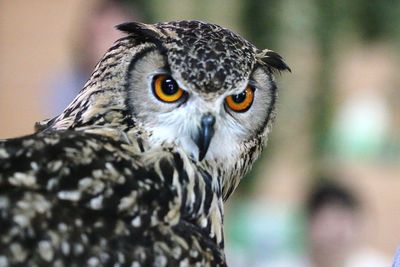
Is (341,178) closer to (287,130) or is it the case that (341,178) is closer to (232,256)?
(232,256)

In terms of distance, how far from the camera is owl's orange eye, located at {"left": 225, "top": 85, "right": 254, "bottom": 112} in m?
3.16

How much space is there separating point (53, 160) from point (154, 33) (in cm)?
54

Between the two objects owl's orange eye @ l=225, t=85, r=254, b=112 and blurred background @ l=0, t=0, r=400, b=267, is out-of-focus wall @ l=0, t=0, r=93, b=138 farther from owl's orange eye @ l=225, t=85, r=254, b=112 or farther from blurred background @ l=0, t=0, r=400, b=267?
owl's orange eye @ l=225, t=85, r=254, b=112

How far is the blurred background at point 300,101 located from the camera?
4441mm

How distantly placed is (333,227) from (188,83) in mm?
3471

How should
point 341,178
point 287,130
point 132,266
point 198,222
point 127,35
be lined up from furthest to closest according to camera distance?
point 341,178 → point 287,130 → point 127,35 → point 198,222 → point 132,266

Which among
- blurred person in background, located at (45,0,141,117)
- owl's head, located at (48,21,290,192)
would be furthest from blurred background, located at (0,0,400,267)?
owl's head, located at (48,21,290,192)

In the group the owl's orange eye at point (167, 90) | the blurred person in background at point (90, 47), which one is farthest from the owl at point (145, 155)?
the blurred person in background at point (90, 47)

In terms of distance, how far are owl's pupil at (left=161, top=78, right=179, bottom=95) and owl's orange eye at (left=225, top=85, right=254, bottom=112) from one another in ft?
0.55

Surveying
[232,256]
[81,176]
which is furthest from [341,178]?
[81,176]

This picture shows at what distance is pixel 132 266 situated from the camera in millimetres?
2666

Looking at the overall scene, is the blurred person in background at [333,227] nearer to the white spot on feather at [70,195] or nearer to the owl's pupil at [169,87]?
the owl's pupil at [169,87]

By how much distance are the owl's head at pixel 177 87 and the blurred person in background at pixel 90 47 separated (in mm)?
2147

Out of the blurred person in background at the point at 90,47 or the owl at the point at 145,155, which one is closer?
the owl at the point at 145,155
